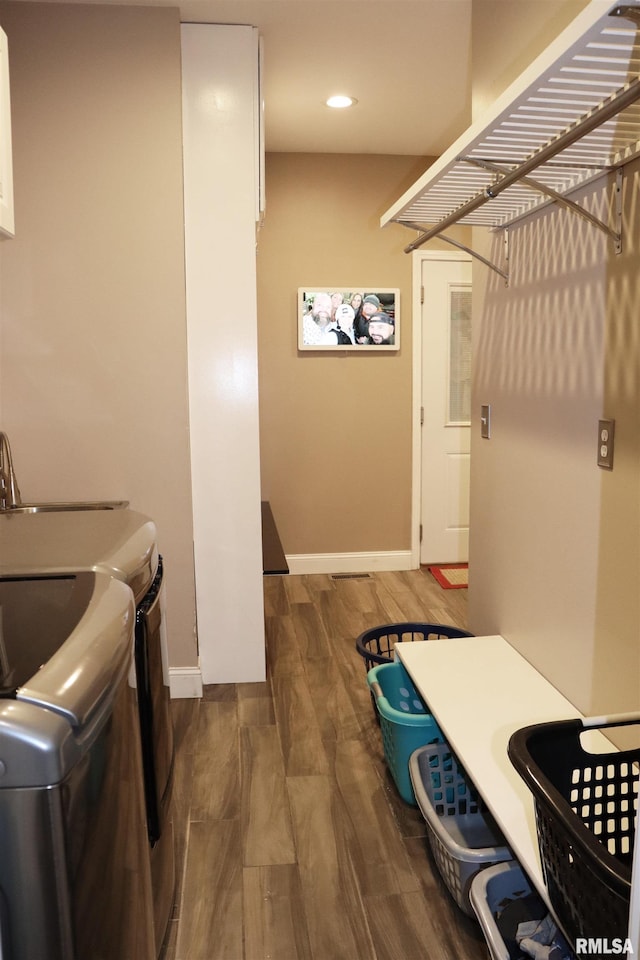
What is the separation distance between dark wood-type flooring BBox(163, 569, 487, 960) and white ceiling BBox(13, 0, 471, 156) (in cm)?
269

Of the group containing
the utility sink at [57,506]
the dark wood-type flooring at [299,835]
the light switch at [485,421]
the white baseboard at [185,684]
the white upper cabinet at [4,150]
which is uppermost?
the white upper cabinet at [4,150]

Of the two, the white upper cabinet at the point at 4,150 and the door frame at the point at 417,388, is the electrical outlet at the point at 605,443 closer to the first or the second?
the white upper cabinet at the point at 4,150

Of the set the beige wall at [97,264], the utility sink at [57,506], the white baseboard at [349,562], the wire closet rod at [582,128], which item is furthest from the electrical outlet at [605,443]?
the white baseboard at [349,562]

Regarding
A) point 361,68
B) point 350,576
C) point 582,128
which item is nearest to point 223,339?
point 361,68

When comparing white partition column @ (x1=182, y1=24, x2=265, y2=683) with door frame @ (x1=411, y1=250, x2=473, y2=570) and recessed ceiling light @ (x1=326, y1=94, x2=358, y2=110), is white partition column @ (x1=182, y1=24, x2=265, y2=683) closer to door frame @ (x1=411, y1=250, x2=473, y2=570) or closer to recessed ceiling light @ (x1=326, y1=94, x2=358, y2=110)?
recessed ceiling light @ (x1=326, y1=94, x2=358, y2=110)

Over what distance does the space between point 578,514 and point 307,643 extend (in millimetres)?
2092

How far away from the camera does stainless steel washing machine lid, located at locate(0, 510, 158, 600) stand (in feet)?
4.59

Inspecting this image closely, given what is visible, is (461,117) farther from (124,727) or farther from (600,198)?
(124,727)

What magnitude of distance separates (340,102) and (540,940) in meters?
3.65

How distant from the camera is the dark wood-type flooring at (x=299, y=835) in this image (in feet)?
6.11

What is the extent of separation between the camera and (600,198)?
72.6 inches

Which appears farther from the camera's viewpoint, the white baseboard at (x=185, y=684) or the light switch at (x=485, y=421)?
the white baseboard at (x=185, y=684)

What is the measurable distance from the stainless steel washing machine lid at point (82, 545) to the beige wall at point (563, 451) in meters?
1.10

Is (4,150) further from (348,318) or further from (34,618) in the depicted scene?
(348,318)
